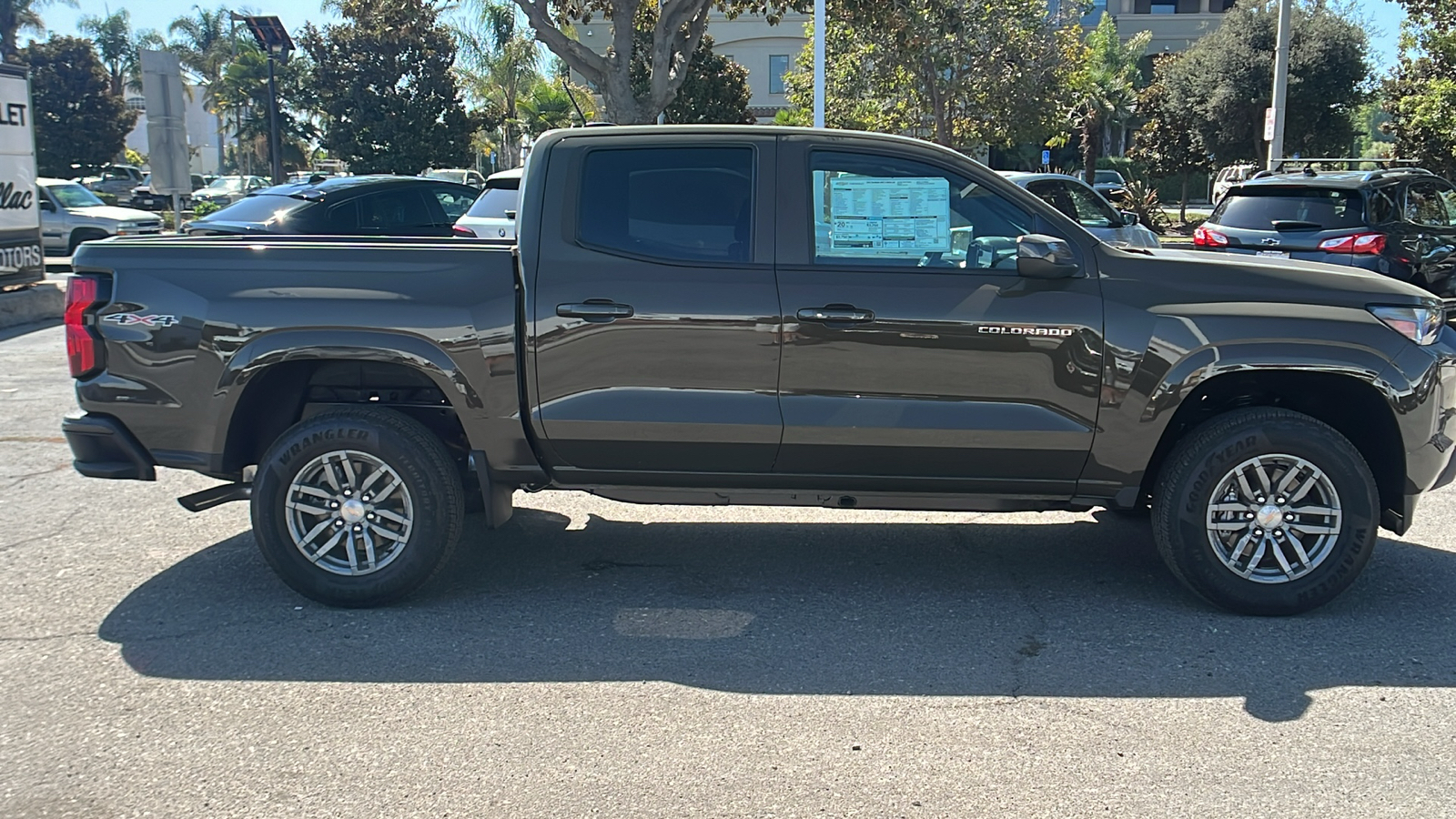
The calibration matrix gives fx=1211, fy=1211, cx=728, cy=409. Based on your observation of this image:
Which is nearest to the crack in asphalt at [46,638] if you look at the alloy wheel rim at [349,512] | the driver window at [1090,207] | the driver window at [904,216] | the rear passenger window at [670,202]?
the alloy wheel rim at [349,512]

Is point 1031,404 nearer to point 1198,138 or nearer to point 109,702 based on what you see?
point 109,702

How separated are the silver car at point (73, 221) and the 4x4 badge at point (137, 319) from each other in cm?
1946

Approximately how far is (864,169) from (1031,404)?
1177 mm

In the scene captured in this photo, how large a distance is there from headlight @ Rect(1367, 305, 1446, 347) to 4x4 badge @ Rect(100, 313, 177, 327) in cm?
483

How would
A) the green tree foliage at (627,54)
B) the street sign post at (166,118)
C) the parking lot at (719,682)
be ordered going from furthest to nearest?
the street sign post at (166,118)
the green tree foliage at (627,54)
the parking lot at (719,682)

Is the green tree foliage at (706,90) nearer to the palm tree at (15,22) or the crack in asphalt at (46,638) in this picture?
A: the crack in asphalt at (46,638)

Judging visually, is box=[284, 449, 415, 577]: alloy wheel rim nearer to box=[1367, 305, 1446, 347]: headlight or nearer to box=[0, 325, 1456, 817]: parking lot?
box=[0, 325, 1456, 817]: parking lot

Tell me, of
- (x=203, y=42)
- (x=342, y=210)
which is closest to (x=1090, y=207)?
(x=342, y=210)

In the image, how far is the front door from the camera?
15.8ft

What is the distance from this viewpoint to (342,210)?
40.8 ft

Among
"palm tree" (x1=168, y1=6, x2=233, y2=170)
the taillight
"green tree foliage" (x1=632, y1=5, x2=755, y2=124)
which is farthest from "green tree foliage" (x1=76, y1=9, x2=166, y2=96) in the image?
the taillight

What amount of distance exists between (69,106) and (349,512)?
54118 mm

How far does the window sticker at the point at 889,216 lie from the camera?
496cm

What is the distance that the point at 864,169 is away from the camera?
500 cm
